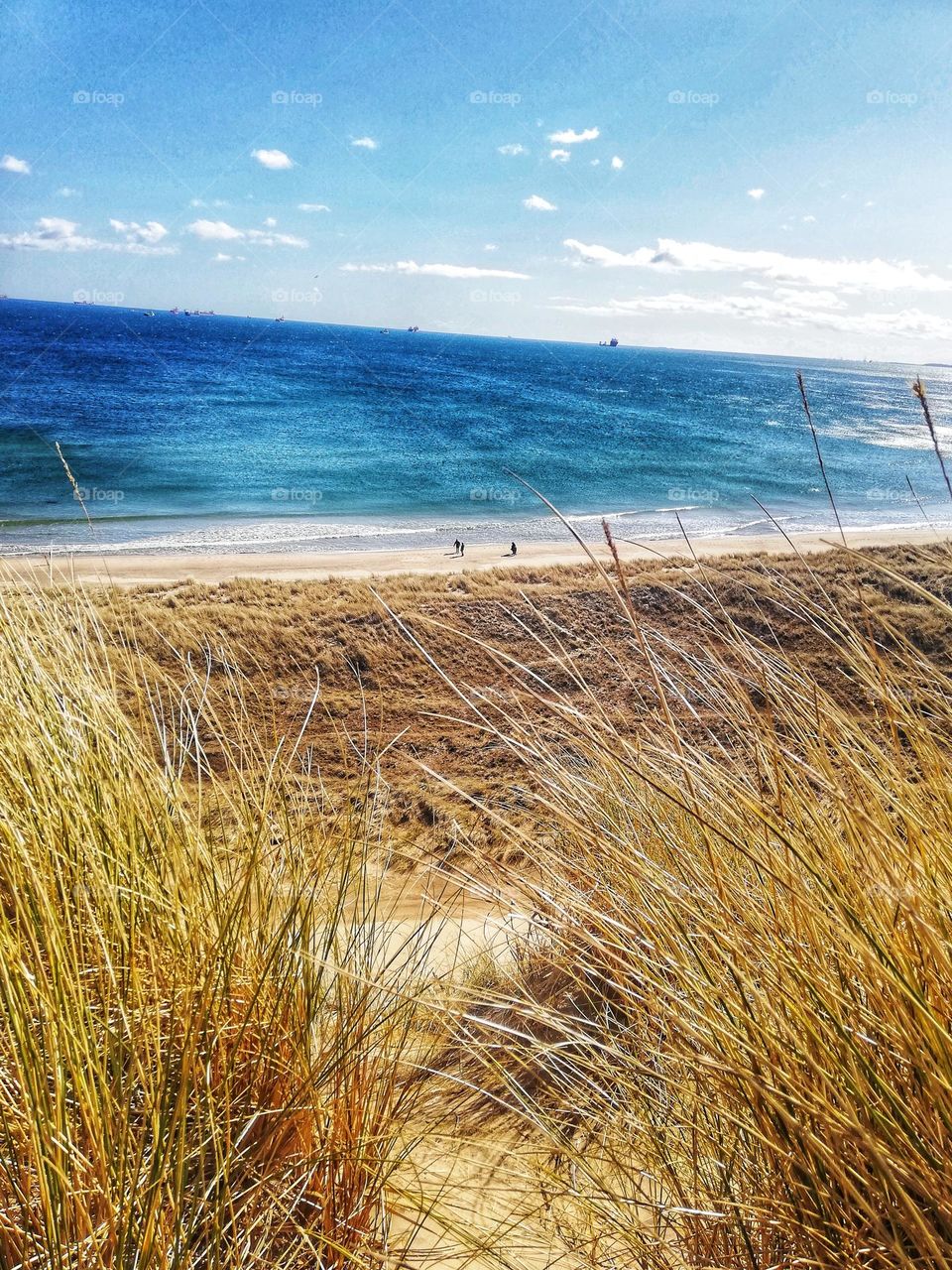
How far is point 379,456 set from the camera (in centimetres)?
4156

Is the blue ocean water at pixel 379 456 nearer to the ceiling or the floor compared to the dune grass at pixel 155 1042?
nearer to the ceiling

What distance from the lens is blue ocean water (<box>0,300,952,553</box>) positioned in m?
26.2

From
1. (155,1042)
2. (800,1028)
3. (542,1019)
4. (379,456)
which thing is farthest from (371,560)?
(379,456)

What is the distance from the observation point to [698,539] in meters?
25.1

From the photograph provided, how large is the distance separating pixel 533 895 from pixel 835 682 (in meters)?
7.83

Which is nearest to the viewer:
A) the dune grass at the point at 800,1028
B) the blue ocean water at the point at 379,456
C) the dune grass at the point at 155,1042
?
Result: the dune grass at the point at 800,1028

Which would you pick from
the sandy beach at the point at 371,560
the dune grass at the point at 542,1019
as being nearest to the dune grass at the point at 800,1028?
the dune grass at the point at 542,1019

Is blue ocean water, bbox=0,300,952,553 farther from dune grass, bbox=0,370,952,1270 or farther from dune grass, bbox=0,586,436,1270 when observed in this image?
dune grass, bbox=0,586,436,1270

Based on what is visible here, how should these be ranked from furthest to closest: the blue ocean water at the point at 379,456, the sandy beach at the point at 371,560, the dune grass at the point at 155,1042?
the blue ocean water at the point at 379,456 → the sandy beach at the point at 371,560 → the dune grass at the point at 155,1042

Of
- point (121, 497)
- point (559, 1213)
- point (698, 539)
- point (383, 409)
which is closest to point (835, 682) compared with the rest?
point (559, 1213)

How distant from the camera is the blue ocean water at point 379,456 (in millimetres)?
26203

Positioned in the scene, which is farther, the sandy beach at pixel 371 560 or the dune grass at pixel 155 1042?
the sandy beach at pixel 371 560

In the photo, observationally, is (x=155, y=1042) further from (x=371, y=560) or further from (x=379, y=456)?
(x=379, y=456)

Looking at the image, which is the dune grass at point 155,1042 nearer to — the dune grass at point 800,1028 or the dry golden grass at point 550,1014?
the dry golden grass at point 550,1014
